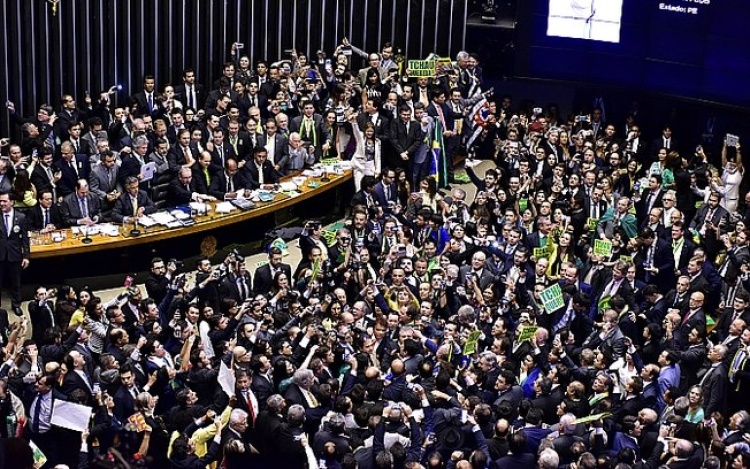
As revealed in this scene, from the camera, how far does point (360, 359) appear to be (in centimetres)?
1432

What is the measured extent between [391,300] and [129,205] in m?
3.94

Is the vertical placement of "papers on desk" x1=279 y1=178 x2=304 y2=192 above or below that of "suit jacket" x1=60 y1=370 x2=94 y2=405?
above

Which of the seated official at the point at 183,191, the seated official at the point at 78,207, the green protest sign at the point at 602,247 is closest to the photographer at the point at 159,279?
the seated official at the point at 78,207

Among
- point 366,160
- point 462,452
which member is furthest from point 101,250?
point 462,452

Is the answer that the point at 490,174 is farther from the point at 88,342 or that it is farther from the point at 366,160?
the point at 88,342

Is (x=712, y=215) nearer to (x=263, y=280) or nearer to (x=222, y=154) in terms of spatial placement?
(x=263, y=280)

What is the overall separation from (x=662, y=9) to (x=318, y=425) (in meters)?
12.9

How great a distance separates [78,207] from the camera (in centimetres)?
1812

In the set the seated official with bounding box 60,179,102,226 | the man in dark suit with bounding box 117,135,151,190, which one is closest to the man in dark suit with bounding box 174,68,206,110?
the man in dark suit with bounding box 117,135,151,190

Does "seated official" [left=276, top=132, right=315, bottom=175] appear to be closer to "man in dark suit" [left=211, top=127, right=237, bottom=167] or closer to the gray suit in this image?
"man in dark suit" [left=211, top=127, right=237, bottom=167]

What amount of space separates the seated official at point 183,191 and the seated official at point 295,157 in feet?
5.22

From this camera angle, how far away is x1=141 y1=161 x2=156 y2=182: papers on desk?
18.7 m

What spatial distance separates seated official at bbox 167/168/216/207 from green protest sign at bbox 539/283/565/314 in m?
5.35

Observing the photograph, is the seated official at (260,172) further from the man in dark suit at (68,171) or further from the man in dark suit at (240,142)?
the man in dark suit at (68,171)
